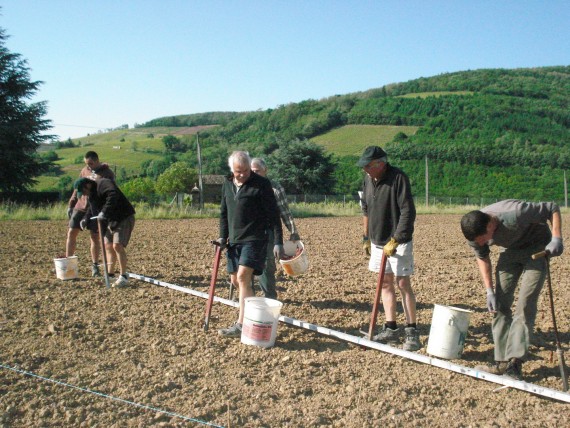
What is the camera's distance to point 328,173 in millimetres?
57625

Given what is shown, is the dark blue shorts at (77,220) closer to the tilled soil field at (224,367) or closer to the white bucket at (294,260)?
the tilled soil field at (224,367)

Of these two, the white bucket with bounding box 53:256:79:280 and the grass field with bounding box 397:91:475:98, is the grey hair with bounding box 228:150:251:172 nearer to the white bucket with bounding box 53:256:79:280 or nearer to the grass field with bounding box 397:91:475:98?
the white bucket with bounding box 53:256:79:280

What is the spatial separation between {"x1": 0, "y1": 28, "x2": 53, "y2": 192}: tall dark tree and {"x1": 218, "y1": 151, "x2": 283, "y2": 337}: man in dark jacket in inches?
1346

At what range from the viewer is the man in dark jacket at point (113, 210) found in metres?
7.54

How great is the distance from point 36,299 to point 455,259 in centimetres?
807

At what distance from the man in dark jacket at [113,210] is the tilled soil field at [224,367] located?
492mm

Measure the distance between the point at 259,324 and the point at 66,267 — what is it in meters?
4.15

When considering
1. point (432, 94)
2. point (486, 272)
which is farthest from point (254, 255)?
point (432, 94)

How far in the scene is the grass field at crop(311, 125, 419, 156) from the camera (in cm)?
7656

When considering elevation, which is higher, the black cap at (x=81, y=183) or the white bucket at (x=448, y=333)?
the black cap at (x=81, y=183)

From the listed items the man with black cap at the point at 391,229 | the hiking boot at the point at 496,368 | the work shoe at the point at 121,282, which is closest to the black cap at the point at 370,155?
the man with black cap at the point at 391,229

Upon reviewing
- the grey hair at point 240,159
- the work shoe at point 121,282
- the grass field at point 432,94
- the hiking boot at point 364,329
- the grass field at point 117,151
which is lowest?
the hiking boot at point 364,329

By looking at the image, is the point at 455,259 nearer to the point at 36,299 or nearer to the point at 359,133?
the point at 36,299

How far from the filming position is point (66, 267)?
321 inches
